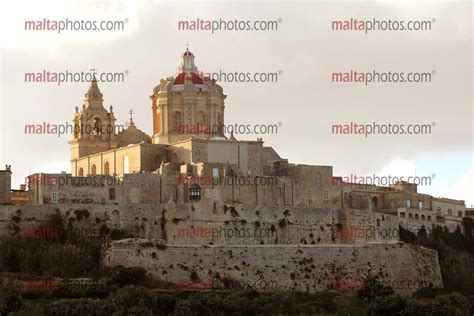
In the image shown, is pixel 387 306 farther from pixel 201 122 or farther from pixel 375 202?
pixel 375 202

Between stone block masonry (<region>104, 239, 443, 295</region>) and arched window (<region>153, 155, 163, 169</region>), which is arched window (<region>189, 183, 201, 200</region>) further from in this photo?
arched window (<region>153, 155, 163, 169</region>)

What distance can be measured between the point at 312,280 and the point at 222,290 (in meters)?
4.66

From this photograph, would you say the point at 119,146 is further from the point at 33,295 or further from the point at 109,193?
the point at 33,295

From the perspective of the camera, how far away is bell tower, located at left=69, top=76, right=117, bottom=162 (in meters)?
82.6

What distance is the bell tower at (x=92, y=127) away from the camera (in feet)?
271

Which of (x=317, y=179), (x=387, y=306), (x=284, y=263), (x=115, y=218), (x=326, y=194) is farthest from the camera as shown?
(x=326, y=194)

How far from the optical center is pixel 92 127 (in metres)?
83.1

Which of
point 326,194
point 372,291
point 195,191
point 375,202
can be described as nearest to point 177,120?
point 326,194

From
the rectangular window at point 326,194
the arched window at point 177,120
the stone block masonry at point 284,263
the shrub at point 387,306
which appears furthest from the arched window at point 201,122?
the shrub at point 387,306

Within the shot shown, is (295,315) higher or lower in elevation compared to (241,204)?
lower

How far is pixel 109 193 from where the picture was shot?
74.2 meters

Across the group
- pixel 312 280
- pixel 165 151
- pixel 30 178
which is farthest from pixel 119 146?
pixel 312 280

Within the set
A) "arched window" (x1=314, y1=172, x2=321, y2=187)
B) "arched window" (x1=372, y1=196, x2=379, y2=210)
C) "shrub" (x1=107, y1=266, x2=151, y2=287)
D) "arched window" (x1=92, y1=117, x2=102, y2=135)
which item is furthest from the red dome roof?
"shrub" (x1=107, y1=266, x2=151, y2=287)

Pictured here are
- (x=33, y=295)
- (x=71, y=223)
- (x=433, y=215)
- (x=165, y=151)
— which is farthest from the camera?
(x=433, y=215)
